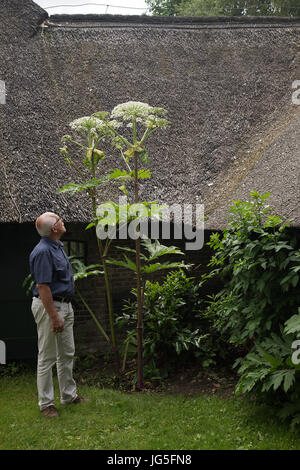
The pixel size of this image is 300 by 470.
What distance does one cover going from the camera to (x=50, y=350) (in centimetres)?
444

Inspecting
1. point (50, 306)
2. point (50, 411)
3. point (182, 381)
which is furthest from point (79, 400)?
point (182, 381)

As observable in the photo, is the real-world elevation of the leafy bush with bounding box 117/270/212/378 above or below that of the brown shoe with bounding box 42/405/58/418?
above

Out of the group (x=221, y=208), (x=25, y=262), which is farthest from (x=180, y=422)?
(x=25, y=262)

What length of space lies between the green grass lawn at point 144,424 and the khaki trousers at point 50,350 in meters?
0.23

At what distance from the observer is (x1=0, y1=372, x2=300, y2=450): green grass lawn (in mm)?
4023

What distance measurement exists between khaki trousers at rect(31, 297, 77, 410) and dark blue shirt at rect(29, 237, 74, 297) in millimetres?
154

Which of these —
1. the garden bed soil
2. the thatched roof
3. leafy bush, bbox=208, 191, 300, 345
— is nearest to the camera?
leafy bush, bbox=208, 191, 300, 345

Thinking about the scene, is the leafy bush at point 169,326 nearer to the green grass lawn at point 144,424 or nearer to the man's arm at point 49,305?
the green grass lawn at point 144,424

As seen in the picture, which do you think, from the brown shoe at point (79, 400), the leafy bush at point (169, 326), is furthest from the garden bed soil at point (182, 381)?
the brown shoe at point (79, 400)

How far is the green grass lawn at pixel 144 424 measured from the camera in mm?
4023

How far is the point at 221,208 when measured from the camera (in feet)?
20.5

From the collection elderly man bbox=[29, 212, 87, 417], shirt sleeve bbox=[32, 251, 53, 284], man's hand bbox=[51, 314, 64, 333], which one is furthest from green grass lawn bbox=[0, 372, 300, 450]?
shirt sleeve bbox=[32, 251, 53, 284]

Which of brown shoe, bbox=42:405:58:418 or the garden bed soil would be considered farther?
the garden bed soil

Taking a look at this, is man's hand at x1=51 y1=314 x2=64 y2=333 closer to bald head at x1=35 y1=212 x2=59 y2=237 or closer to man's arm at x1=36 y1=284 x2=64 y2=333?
man's arm at x1=36 y1=284 x2=64 y2=333
